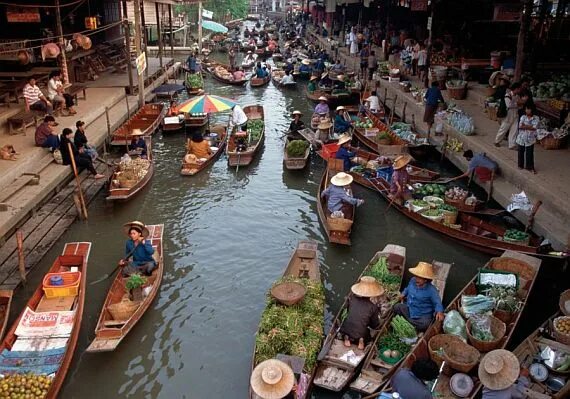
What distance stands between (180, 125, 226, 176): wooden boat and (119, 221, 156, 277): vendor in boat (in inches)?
243

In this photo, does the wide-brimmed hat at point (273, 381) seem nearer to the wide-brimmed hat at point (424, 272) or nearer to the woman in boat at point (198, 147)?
the wide-brimmed hat at point (424, 272)

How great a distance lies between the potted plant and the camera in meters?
8.78

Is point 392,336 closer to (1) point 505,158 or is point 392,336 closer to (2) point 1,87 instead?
(1) point 505,158

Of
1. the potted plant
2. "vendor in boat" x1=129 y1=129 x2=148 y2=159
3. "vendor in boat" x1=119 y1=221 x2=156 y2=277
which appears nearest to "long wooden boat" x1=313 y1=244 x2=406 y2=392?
the potted plant

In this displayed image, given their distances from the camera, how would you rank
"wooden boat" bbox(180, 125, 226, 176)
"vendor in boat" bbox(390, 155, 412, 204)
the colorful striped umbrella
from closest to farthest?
"vendor in boat" bbox(390, 155, 412, 204) → "wooden boat" bbox(180, 125, 226, 176) → the colorful striped umbrella

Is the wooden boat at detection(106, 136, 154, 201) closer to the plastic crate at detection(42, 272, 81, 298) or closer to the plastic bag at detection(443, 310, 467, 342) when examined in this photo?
the plastic crate at detection(42, 272, 81, 298)

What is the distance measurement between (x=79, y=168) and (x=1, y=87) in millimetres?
5437

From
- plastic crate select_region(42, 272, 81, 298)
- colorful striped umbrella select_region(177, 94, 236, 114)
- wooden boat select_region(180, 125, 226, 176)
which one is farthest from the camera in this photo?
colorful striped umbrella select_region(177, 94, 236, 114)

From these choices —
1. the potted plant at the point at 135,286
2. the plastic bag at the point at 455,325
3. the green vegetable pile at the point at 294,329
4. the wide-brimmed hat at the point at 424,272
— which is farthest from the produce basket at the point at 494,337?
the potted plant at the point at 135,286

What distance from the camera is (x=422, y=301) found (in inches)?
308

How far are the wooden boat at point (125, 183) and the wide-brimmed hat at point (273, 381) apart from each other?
8.47 meters

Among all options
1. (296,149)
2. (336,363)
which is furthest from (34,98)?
(336,363)

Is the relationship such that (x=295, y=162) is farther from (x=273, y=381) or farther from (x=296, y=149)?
(x=273, y=381)

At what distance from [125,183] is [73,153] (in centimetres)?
158
